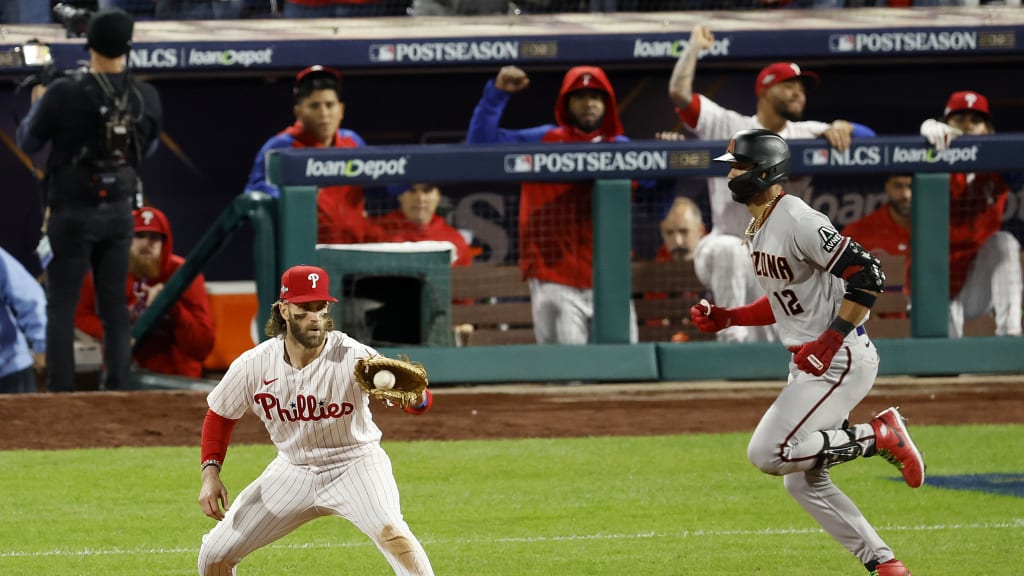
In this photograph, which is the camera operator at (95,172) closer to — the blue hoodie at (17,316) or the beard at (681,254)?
the blue hoodie at (17,316)

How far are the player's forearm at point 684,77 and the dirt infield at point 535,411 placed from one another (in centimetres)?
164

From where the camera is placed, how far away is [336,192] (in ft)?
30.9

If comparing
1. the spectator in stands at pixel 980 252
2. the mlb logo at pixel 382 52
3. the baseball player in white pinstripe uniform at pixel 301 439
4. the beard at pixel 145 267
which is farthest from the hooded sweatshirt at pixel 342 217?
the baseball player in white pinstripe uniform at pixel 301 439

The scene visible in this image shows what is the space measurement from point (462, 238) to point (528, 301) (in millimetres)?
517

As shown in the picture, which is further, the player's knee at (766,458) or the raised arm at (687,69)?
the raised arm at (687,69)

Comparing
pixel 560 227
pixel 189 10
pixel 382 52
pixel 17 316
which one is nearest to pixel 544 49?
pixel 382 52

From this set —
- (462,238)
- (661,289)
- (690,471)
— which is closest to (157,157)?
(462,238)

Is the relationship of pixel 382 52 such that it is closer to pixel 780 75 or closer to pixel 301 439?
pixel 780 75

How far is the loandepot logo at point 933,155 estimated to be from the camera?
9.54 m

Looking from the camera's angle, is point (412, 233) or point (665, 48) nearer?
point (412, 233)

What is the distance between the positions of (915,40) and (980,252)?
1.87 m

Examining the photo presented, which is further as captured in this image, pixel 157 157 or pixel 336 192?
pixel 157 157

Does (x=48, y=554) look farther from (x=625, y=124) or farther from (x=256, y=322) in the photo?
(x=625, y=124)

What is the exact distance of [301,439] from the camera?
542 cm
